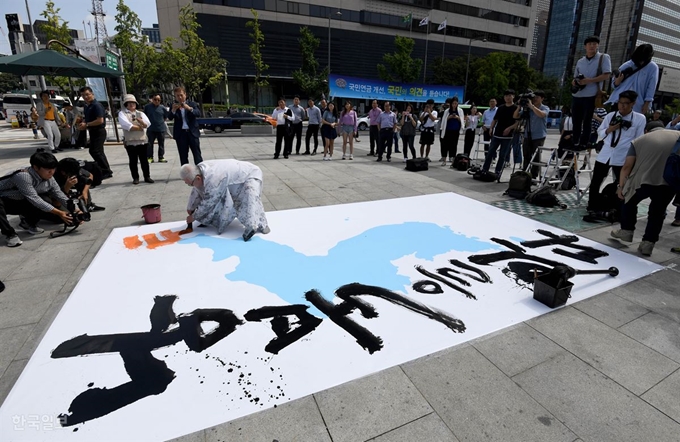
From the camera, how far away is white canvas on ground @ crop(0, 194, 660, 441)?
188 centimetres

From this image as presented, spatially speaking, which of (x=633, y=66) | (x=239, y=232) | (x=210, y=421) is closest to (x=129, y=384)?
(x=210, y=421)

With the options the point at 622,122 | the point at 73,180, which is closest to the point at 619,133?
the point at 622,122

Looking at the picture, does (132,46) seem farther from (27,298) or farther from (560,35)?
(560,35)

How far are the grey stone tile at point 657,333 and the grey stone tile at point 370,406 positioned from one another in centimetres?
174

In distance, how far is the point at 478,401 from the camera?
1898mm

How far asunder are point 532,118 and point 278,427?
23.6 ft

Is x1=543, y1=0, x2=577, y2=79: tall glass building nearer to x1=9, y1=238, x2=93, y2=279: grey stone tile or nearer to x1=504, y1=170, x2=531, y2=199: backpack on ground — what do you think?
x1=504, y1=170, x2=531, y2=199: backpack on ground

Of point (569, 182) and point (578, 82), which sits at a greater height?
point (578, 82)

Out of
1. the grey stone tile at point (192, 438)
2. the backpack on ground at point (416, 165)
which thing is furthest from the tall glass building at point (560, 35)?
the grey stone tile at point (192, 438)

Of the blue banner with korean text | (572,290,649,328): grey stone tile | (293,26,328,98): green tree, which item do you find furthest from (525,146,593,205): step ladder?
(293,26,328,98): green tree

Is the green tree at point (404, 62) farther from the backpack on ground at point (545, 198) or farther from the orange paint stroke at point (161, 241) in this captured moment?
the orange paint stroke at point (161, 241)

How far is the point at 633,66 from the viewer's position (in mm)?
4691

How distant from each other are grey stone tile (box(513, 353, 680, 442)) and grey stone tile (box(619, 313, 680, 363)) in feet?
2.05

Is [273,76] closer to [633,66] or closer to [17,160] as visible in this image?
[17,160]
